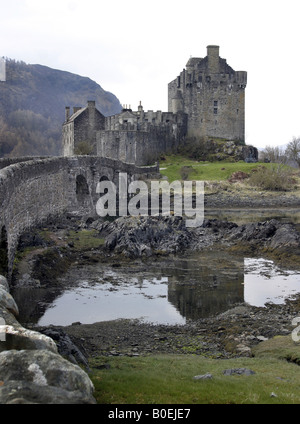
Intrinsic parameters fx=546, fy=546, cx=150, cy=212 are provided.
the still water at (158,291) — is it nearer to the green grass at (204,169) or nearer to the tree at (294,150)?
the green grass at (204,169)

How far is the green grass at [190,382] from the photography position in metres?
8.69

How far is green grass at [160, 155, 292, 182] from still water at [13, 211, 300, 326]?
3559 centimetres

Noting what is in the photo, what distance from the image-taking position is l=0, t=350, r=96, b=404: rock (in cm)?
698

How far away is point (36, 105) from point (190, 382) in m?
150

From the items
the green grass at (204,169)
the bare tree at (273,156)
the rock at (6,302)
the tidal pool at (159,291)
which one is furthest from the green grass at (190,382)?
the bare tree at (273,156)

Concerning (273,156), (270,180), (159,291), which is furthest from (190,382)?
(273,156)

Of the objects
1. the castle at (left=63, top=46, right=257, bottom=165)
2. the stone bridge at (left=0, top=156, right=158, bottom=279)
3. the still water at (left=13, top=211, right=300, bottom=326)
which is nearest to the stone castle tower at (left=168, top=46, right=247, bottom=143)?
the castle at (left=63, top=46, right=257, bottom=165)

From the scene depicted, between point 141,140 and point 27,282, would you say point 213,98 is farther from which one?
point 27,282

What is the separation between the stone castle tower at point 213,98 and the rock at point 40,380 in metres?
71.3

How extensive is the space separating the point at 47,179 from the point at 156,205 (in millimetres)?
21666

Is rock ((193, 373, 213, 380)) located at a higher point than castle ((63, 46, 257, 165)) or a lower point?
lower

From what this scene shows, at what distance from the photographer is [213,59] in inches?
3014

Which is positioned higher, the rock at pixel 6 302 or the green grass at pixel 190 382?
the rock at pixel 6 302

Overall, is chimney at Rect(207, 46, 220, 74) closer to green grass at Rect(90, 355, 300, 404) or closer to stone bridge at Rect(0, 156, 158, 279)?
stone bridge at Rect(0, 156, 158, 279)
